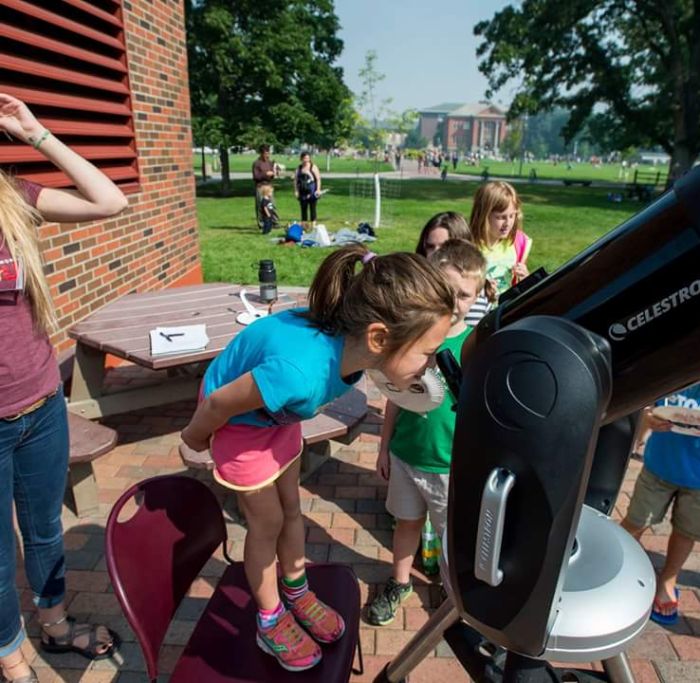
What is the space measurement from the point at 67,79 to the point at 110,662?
3.49 m

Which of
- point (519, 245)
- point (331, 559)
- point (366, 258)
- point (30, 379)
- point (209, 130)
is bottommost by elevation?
point (331, 559)

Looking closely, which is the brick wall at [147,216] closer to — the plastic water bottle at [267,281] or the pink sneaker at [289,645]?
the plastic water bottle at [267,281]

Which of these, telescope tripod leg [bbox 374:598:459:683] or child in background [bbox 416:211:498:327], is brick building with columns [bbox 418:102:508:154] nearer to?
child in background [bbox 416:211:498:327]

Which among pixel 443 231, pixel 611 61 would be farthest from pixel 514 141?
pixel 443 231

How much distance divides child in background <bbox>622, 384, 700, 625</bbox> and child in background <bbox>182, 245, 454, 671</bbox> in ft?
3.97

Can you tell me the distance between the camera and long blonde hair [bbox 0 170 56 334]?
1470 millimetres

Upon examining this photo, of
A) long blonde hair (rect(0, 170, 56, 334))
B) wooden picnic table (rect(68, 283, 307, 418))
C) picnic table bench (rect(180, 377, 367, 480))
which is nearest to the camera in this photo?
long blonde hair (rect(0, 170, 56, 334))

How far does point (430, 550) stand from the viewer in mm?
2447

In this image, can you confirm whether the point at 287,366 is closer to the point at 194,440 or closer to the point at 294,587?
the point at 194,440

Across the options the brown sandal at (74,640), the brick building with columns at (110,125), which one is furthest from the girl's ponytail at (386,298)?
the brick building with columns at (110,125)

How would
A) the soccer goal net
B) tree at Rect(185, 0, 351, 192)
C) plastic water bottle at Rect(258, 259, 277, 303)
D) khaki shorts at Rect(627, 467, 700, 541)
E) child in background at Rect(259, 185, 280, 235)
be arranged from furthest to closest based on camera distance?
tree at Rect(185, 0, 351, 192) → the soccer goal net → child in background at Rect(259, 185, 280, 235) → plastic water bottle at Rect(258, 259, 277, 303) → khaki shorts at Rect(627, 467, 700, 541)

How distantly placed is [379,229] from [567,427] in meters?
11.3

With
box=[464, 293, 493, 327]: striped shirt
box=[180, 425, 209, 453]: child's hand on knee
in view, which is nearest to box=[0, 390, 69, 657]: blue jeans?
box=[180, 425, 209, 453]: child's hand on knee

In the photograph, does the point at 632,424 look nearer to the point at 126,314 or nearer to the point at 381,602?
the point at 381,602
